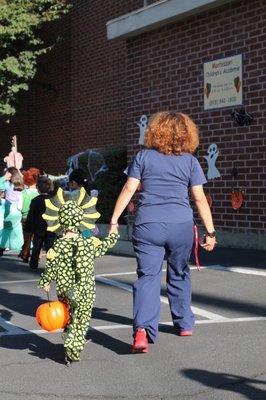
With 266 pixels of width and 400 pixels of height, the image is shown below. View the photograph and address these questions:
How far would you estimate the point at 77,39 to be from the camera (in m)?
19.5

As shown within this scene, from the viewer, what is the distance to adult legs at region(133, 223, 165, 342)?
18.4 ft

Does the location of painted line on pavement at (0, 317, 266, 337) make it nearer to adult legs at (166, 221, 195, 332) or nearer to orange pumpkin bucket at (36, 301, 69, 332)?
adult legs at (166, 221, 195, 332)

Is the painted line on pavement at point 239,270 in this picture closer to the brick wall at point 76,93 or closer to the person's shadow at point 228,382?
the person's shadow at point 228,382

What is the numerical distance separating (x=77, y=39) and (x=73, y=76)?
1028mm

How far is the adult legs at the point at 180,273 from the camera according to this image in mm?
5680

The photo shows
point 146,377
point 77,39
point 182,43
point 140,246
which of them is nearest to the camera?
point 146,377

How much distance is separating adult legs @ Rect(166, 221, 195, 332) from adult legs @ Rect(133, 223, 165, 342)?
117 mm

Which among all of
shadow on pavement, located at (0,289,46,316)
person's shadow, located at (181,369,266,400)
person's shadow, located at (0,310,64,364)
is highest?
shadow on pavement, located at (0,289,46,316)

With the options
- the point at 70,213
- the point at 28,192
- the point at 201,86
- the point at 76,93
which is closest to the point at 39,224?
the point at 28,192

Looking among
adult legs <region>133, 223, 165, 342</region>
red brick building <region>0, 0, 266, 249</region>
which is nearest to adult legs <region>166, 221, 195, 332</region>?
adult legs <region>133, 223, 165, 342</region>

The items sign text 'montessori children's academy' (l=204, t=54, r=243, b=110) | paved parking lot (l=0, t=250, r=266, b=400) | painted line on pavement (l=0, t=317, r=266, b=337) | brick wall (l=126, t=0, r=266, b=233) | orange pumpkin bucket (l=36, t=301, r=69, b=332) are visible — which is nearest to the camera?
paved parking lot (l=0, t=250, r=266, b=400)

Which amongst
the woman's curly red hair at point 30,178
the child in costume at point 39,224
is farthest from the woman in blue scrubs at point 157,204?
the woman's curly red hair at point 30,178

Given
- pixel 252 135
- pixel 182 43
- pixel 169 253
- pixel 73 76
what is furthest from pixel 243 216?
pixel 73 76

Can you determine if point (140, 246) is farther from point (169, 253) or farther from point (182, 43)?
point (182, 43)
